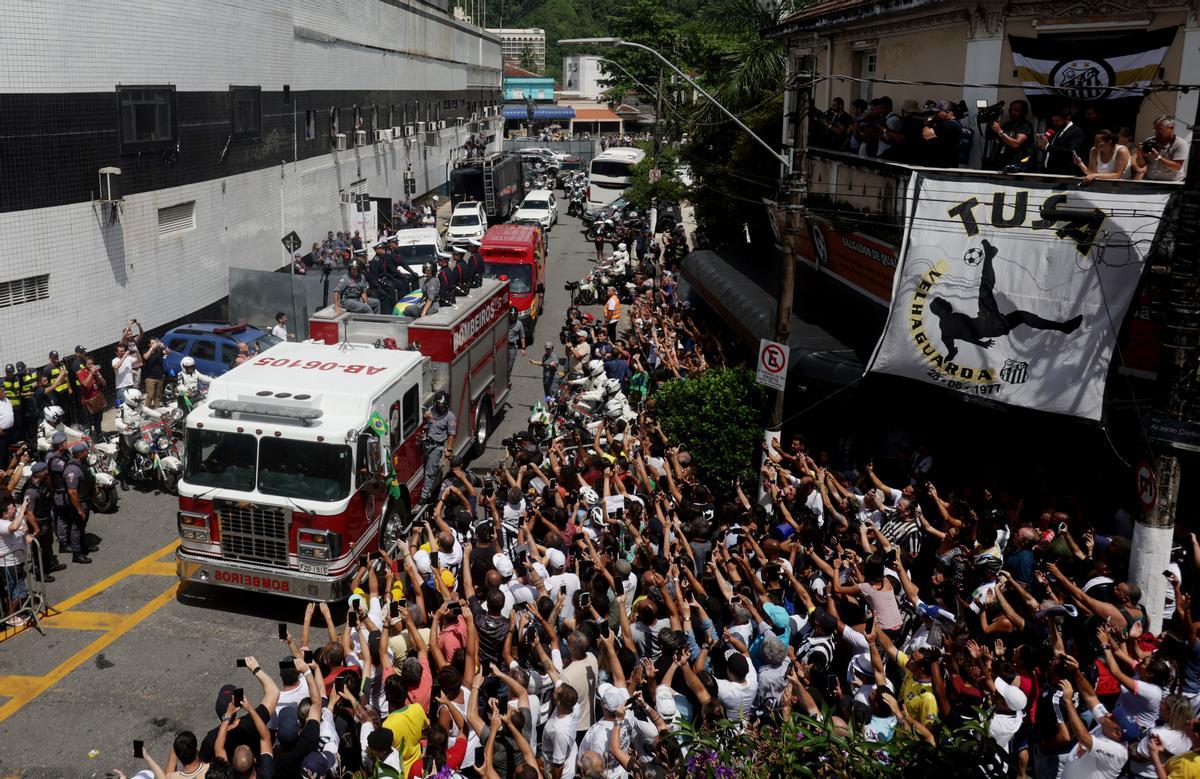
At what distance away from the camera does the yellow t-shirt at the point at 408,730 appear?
271 inches

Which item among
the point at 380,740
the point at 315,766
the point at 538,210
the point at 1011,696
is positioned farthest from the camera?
the point at 538,210

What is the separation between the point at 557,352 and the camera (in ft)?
79.5

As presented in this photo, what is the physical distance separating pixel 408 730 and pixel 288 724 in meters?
0.79

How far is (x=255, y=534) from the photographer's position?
36.8 ft

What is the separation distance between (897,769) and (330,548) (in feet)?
24.1

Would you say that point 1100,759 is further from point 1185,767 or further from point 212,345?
point 212,345

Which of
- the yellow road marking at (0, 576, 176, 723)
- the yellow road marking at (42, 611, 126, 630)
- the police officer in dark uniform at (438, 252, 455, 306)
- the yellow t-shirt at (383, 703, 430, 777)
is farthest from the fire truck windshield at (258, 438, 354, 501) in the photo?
the police officer in dark uniform at (438, 252, 455, 306)

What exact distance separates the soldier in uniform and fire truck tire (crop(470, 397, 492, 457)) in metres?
6.80

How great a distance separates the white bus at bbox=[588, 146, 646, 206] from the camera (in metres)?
47.7

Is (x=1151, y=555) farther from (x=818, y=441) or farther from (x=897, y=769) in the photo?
(x=818, y=441)

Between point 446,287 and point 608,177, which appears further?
point 608,177

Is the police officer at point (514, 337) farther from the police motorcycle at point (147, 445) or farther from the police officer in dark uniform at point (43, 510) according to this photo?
the police officer in dark uniform at point (43, 510)

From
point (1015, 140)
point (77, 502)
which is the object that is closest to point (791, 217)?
point (1015, 140)

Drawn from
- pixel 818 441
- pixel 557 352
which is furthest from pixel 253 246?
pixel 818 441
